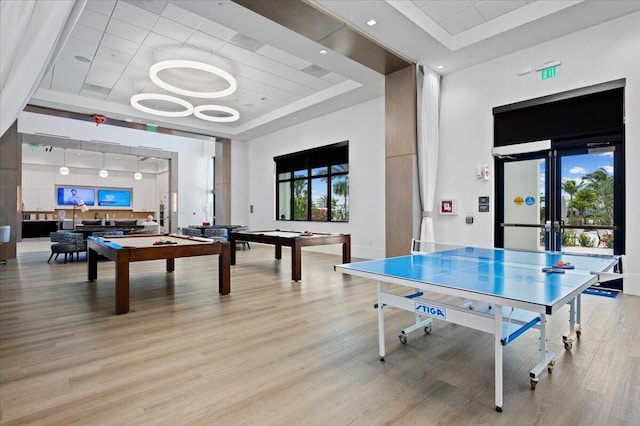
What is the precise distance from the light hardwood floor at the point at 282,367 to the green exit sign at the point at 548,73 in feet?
11.9

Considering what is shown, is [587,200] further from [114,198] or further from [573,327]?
[114,198]

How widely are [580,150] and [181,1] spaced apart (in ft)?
21.5

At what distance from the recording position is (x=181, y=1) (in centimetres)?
477

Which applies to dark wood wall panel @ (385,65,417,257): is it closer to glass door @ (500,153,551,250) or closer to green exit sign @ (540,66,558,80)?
glass door @ (500,153,551,250)

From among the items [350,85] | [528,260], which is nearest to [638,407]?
[528,260]

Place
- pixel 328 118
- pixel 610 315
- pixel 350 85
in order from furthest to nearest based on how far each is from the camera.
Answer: pixel 328 118 → pixel 350 85 → pixel 610 315

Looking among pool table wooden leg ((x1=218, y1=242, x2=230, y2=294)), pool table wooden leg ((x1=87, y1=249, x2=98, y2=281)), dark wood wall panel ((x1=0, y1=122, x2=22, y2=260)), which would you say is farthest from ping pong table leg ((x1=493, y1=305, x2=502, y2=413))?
dark wood wall panel ((x1=0, y1=122, x2=22, y2=260))

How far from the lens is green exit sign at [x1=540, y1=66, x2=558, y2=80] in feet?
18.4

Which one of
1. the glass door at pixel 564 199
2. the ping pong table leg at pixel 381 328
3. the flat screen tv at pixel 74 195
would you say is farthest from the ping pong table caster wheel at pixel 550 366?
the flat screen tv at pixel 74 195

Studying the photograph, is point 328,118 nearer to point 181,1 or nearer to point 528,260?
point 181,1

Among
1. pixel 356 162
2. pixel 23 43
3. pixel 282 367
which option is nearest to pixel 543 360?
pixel 282 367

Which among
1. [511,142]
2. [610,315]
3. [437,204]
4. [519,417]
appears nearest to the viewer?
[519,417]

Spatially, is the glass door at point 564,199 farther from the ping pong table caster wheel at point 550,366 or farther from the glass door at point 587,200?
the ping pong table caster wheel at point 550,366

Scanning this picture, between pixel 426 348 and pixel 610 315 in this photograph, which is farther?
pixel 610 315
